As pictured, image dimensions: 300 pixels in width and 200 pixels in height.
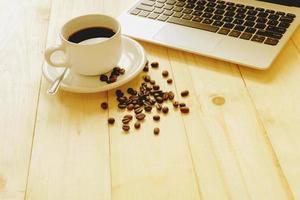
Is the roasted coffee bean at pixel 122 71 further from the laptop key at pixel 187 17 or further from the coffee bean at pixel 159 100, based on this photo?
the laptop key at pixel 187 17

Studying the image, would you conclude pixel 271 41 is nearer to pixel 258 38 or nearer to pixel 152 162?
pixel 258 38

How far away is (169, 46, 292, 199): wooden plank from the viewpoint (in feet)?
1.98

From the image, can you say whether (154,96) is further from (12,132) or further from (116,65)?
(12,132)

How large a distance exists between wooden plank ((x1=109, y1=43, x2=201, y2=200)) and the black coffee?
6.0 inches

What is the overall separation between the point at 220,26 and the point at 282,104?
23 centimetres

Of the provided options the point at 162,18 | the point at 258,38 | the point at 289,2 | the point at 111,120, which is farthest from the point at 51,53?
the point at 289,2

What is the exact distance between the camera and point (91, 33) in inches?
32.0

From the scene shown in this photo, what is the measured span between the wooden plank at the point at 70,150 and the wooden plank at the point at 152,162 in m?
0.02

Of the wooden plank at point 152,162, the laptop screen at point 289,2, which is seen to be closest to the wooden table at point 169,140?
the wooden plank at point 152,162

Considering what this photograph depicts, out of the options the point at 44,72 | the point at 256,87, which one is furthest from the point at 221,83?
the point at 44,72

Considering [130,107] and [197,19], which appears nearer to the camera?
[130,107]

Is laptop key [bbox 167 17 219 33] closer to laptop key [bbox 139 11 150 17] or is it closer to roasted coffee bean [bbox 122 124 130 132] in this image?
laptop key [bbox 139 11 150 17]

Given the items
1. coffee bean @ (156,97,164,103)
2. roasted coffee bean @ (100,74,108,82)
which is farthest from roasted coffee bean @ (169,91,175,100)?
roasted coffee bean @ (100,74,108,82)

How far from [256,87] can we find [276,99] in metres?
0.04
